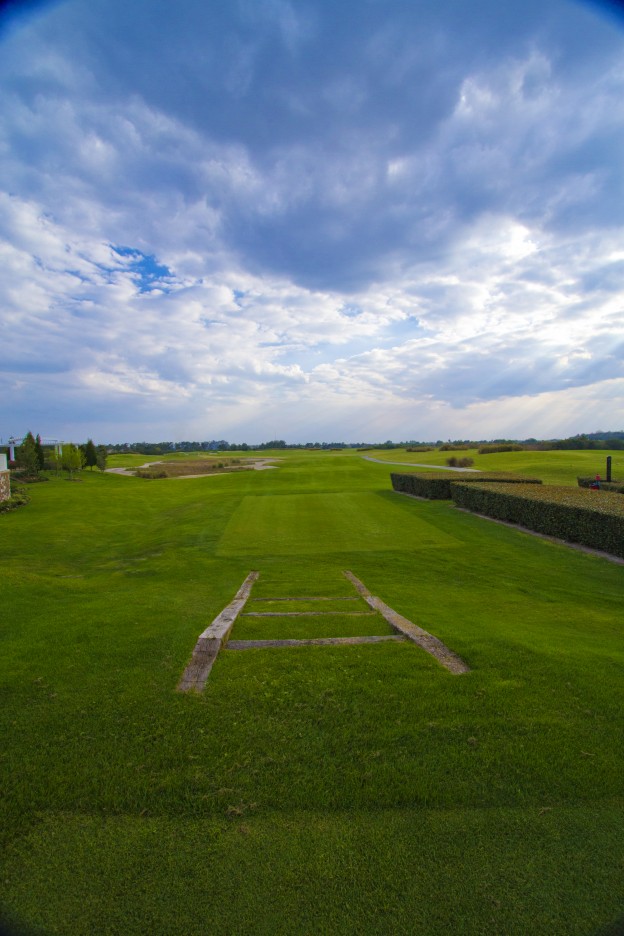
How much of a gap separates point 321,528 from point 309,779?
13.7m

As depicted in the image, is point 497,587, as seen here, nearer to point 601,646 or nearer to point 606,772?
point 601,646

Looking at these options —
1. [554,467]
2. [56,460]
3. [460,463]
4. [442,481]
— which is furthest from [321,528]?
[56,460]

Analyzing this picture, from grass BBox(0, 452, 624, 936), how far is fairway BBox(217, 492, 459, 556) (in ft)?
22.3

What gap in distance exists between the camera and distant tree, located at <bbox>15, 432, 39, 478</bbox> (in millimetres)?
46206

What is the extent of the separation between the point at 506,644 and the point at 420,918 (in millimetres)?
3764

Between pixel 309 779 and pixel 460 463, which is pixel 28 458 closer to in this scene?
pixel 460 463

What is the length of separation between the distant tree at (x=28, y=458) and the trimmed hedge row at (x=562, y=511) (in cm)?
4470

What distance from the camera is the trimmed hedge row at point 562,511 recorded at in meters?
12.7

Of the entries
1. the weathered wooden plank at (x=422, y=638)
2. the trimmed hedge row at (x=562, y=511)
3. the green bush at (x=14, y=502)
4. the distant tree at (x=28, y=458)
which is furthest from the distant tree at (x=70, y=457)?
the weathered wooden plank at (x=422, y=638)

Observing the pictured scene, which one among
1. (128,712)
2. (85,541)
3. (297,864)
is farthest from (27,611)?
(85,541)

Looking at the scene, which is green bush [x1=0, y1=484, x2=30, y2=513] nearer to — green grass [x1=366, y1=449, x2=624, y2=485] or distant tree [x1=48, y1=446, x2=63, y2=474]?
distant tree [x1=48, y1=446, x2=63, y2=474]

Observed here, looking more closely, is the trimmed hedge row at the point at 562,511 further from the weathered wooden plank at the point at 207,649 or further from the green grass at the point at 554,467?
the green grass at the point at 554,467

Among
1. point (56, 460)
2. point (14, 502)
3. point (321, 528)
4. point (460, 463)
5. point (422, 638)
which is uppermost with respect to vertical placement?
point (56, 460)

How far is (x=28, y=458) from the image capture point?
1817 inches
